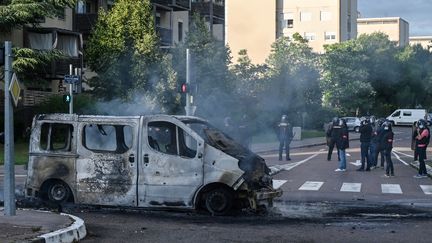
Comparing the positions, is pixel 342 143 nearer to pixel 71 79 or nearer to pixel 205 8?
pixel 71 79

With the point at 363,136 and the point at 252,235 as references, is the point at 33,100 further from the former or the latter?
the point at 252,235

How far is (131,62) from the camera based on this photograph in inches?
842

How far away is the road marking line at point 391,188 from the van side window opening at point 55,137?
7.98 metres

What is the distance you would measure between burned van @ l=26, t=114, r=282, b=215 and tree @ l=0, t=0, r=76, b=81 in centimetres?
1885

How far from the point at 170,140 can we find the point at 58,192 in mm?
2428

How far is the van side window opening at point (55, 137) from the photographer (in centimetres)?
1259

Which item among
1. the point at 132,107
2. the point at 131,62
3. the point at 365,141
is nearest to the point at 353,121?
the point at 365,141

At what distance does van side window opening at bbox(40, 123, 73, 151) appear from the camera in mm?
12586

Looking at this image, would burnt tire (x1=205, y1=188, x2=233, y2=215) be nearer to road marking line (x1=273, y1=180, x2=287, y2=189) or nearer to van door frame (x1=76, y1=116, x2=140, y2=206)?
van door frame (x1=76, y1=116, x2=140, y2=206)

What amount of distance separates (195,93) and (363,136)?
18.6 ft

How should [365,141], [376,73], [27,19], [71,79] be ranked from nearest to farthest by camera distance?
[376,73] → [365,141] → [71,79] → [27,19]

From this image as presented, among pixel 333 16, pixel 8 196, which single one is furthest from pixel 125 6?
pixel 333 16

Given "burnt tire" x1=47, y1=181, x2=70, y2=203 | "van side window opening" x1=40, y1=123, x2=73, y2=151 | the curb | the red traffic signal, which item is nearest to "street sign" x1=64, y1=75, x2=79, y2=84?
the red traffic signal

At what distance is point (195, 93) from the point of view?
881 inches
